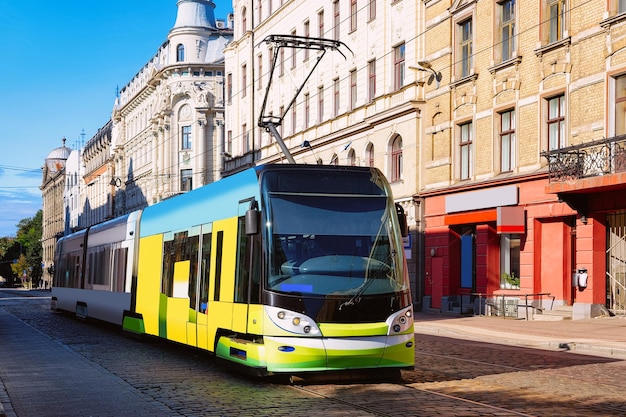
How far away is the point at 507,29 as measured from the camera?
3216 centimetres

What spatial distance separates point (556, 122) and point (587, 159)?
2836mm

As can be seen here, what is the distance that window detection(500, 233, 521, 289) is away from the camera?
1244 inches

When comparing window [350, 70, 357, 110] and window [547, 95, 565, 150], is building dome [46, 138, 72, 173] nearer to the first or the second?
window [350, 70, 357, 110]

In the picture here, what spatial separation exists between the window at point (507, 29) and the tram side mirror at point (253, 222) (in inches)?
796

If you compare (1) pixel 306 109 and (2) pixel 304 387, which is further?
(1) pixel 306 109

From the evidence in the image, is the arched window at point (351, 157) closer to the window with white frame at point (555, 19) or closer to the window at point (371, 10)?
the window at point (371, 10)

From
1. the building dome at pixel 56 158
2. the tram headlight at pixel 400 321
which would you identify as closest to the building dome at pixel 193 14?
the tram headlight at pixel 400 321

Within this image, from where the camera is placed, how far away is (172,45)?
8300cm

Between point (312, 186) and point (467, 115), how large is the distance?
843 inches

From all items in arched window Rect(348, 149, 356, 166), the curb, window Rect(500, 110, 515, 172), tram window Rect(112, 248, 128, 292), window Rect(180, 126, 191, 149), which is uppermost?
window Rect(180, 126, 191, 149)

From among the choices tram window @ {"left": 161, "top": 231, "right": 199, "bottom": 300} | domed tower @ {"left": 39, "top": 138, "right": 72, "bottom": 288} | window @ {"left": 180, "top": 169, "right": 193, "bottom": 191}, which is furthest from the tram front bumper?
domed tower @ {"left": 39, "top": 138, "right": 72, "bottom": 288}

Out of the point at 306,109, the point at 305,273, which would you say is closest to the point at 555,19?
the point at 305,273

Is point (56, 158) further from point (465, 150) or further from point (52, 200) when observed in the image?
point (465, 150)

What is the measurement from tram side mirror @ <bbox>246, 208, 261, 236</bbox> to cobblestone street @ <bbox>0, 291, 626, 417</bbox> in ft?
6.62
